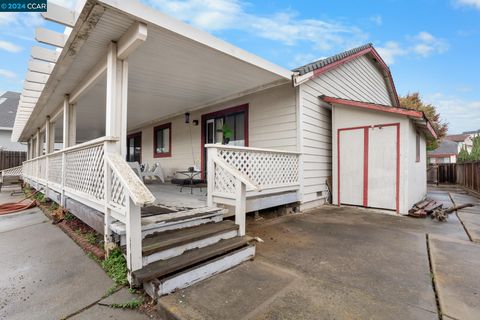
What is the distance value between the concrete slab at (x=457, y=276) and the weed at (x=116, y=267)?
2.98m

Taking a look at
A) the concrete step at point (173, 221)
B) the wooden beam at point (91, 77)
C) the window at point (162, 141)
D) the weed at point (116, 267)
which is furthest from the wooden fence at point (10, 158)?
the concrete step at point (173, 221)

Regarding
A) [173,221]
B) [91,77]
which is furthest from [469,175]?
Answer: [91,77]

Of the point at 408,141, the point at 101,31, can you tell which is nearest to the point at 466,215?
the point at 408,141

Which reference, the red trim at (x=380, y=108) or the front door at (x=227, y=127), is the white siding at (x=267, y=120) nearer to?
the front door at (x=227, y=127)

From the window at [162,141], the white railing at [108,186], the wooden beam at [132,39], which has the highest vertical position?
the wooden beam at [132,39]

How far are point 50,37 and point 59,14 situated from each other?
0.62m

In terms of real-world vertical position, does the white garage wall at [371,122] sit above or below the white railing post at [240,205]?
above

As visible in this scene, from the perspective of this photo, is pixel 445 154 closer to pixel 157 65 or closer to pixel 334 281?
pixel 334 281

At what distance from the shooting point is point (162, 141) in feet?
32.8

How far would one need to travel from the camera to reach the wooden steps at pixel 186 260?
2.11 metres

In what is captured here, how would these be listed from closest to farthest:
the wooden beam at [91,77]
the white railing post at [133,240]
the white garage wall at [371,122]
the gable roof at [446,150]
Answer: the white railing post at [133,240] → the wooden beam at [91,77] → the white garage wall at [371,122] → the gable roof at [446,150]

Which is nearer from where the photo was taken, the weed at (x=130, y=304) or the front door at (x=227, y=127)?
the weed at (x=130, y=304)

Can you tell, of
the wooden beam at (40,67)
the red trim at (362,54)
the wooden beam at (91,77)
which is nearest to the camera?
the wooden beam at (91,77)

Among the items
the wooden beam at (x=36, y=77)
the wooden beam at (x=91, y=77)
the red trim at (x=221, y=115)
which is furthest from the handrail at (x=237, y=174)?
the wooden beam at (x=36, y=77)
